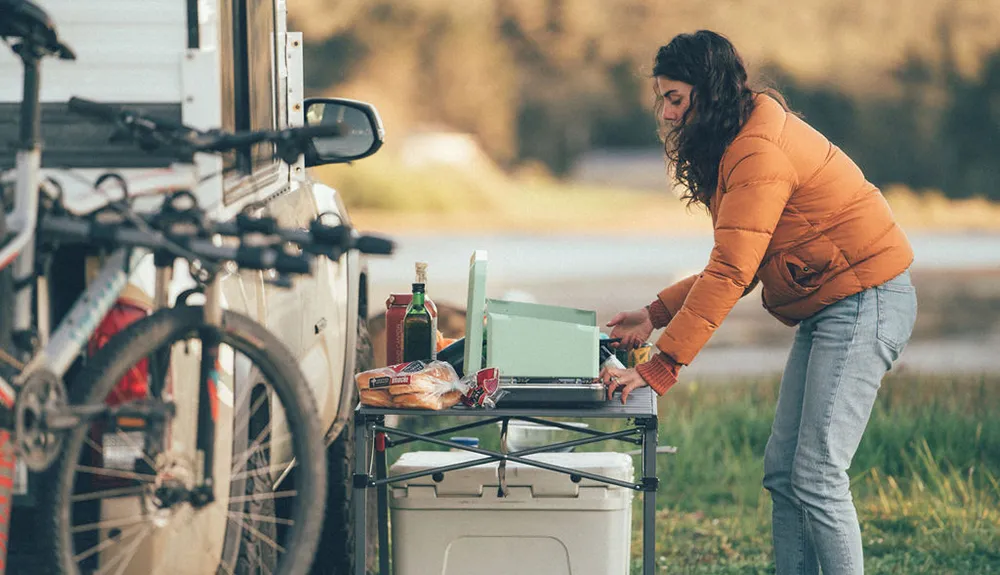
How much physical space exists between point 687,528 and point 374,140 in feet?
7.47

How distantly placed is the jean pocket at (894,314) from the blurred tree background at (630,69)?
8.46 meters

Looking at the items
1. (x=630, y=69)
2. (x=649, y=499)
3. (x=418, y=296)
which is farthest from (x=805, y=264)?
(x=630, y=69)

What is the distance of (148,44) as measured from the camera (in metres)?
3.25

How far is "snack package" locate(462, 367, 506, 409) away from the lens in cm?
370

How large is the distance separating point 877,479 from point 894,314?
2.72 m

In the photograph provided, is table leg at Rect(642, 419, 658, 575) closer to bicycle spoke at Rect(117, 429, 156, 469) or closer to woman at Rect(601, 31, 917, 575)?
woman at Rect(601, 31, 917, 575)

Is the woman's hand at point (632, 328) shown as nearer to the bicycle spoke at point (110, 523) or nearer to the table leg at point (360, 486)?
the table leg at point (360, 486)

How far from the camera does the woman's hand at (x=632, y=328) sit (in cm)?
418

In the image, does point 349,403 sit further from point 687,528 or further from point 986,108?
point 986,108

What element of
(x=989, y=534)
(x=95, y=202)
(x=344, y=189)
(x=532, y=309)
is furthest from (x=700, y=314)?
(x=344, y=189)

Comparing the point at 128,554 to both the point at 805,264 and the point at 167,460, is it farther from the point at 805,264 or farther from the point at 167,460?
the point at 805,264

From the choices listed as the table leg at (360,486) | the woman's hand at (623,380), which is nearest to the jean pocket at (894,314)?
the woman's hand at (623,380)

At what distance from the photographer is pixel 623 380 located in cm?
378

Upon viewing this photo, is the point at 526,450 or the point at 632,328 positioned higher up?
the point at 632,328
